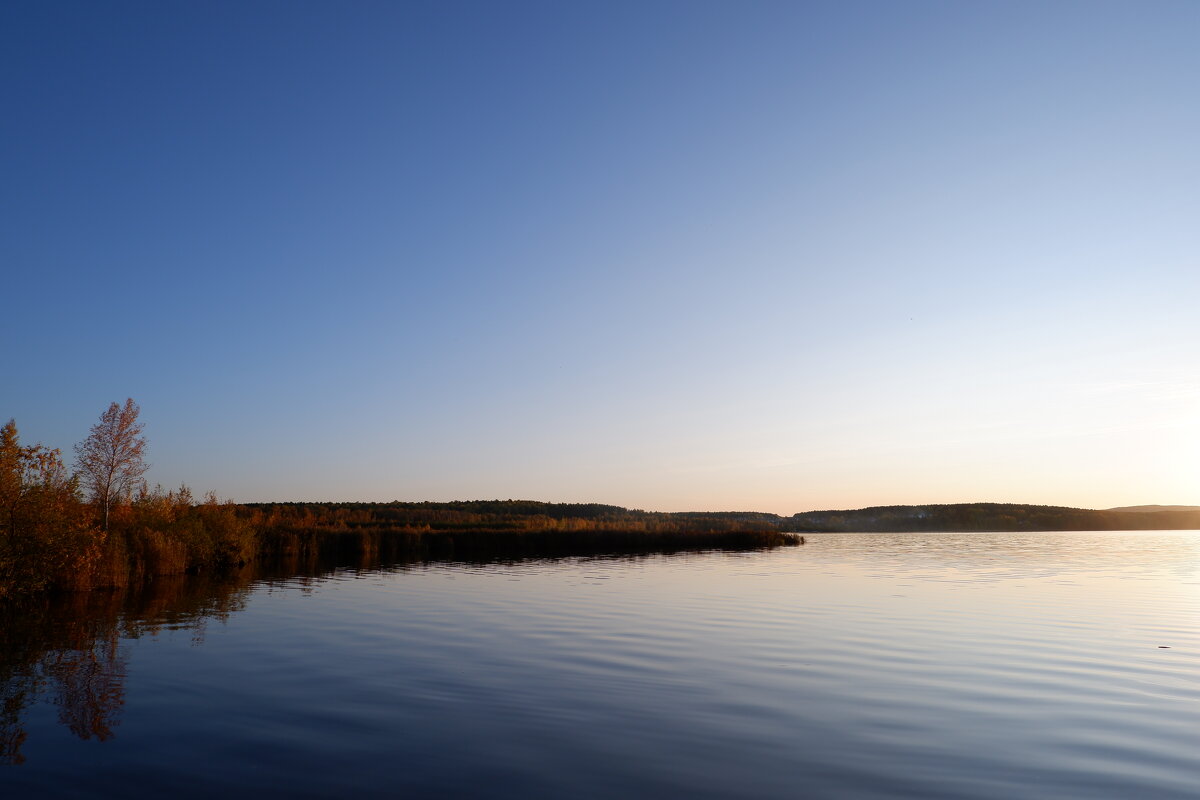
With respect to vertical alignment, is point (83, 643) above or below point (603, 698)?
above

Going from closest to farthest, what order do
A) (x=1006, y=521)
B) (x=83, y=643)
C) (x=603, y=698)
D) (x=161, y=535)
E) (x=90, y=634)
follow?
(x=603, y=698)
(x=83, y=643)
(x=90, y=634)
(x=161, y=535)
(x=1006, y=521)

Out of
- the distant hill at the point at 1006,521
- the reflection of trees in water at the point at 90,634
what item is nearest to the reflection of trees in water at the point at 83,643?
the reflection of trees in water at the point at 90,634

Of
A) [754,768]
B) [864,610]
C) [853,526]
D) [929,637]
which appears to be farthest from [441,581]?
[853,526]

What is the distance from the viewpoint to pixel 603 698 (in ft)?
39.1

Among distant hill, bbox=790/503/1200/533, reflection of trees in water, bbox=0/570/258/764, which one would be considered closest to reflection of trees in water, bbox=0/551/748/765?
reflection of trees in water, bbox=0/570/258/764

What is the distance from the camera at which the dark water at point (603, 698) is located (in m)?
8.25

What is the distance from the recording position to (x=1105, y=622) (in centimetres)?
2025

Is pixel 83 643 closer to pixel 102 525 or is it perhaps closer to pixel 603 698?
pixel 603 698

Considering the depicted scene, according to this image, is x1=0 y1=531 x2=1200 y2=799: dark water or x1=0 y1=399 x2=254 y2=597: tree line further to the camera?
x1=0 y1=399 x2=254 y2=597: tree line

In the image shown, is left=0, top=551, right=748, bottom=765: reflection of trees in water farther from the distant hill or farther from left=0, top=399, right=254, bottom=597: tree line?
the distant hill

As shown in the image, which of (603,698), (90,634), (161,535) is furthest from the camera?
(161,535)

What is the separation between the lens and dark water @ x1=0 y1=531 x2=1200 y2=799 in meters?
8.25

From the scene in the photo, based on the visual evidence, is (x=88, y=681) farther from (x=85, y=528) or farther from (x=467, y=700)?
(x=85, y=528)

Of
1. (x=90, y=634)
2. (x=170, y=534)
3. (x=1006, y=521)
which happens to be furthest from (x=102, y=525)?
(x=1006, y=521)
